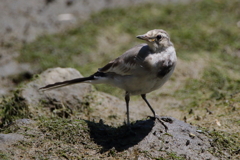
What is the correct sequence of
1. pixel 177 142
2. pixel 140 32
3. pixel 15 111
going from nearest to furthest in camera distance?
1. pixel 177 142
2. pixel 15 111
3. pixel 140 32

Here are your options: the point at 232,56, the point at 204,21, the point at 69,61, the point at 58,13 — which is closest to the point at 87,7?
the point at 58,13

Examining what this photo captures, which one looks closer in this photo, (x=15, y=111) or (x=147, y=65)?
(x=147, y=65)

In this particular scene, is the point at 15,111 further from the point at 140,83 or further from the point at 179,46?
the point at 179,46

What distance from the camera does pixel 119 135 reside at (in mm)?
5332

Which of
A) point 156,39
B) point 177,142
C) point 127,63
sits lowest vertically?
point 177,142

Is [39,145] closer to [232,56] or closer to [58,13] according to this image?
[232,56]

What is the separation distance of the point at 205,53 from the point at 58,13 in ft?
14.8

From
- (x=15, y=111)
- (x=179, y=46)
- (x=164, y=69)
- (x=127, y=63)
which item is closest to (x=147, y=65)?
(x=164, y=69)

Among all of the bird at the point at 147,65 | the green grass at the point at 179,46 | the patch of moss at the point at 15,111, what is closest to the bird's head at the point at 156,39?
the bird at the point at 147,65

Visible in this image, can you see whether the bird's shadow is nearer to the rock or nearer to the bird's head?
the rock

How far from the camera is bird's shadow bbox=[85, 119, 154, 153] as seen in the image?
199 inches

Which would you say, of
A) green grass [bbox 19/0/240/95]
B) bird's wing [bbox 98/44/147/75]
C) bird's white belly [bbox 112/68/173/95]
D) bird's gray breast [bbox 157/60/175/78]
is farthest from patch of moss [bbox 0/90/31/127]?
bird's gray breast [bbox 157/60/175/78]

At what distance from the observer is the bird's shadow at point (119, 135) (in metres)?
5.06

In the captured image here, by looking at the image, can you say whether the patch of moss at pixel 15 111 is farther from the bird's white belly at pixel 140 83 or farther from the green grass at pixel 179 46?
the bird's white belly at pixel 140 83
